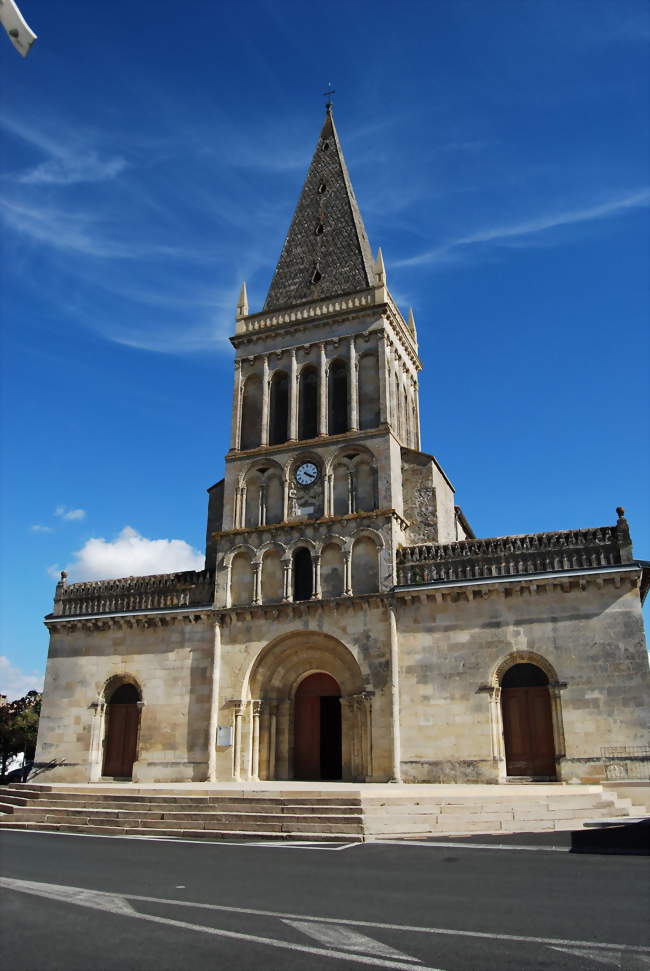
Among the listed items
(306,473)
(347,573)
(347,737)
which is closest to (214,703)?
(347,737)

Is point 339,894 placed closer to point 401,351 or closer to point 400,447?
point 400,447

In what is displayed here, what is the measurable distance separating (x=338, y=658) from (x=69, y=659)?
10.5 m

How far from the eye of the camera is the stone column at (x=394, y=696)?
2284 cm

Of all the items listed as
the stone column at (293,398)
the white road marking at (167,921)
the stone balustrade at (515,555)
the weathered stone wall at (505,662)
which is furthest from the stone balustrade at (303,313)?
the white road marking at (167,921)

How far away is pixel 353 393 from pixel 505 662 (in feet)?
35.3

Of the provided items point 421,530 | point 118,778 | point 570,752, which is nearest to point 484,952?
point 570,752

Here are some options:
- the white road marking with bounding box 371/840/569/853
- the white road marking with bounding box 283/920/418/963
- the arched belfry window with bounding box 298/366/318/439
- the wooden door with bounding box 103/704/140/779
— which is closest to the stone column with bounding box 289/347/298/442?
the arched belfry window with bounding box 298/366/318/439

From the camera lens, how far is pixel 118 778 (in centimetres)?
2662

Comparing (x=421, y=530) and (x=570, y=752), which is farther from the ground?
(x=421, y=530)

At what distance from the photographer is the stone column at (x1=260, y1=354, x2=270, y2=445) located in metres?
28.7

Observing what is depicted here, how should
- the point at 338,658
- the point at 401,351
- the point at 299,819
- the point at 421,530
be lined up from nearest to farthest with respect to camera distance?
1. the point at 299,819
2. the point at 338,658
3. the point at 421,530
4. the point at 401,351

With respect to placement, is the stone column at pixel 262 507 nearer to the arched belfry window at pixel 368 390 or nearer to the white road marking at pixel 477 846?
the arched belfry window at pixel 368 390

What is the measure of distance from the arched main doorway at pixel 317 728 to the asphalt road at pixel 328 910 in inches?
521

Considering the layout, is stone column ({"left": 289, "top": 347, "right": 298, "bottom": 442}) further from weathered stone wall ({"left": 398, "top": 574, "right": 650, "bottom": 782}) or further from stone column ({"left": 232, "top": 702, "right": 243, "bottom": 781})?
stone column ({"left": 232, "top": 702, "right": 243, "bottom": 781})
